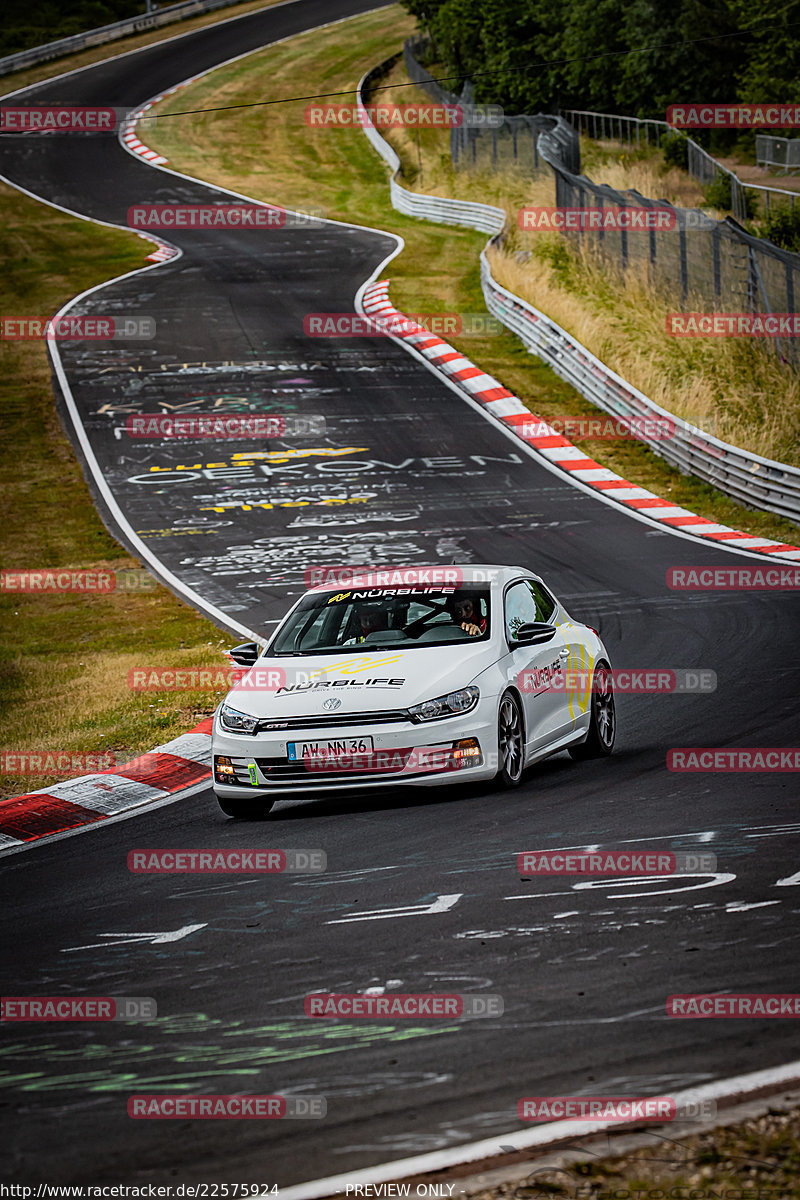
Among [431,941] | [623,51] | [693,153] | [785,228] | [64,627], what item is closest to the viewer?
[431,941]

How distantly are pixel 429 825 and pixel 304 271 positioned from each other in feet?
116

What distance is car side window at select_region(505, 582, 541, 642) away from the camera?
10648mm

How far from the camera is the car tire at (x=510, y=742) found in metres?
9.76

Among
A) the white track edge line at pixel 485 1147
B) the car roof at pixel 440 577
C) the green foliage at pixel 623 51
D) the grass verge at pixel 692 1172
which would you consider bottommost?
the car roof at pixel 440 577

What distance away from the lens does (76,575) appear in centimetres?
2147

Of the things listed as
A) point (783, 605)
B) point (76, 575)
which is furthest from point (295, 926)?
point (76, 575)

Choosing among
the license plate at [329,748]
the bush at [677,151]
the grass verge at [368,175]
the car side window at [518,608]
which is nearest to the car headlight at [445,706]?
the license plate at [329,748]

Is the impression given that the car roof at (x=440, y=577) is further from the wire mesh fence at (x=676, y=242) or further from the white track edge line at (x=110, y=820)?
the wire mesh fence at (x=676, y=242)

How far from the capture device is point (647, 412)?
86.4 ft

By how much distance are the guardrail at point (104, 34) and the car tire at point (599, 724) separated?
2811 inches

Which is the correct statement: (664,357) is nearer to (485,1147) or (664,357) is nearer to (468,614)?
(468,614)

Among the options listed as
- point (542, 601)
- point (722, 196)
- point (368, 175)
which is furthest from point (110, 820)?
point (368, 175)

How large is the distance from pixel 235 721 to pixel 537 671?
6.97 ft

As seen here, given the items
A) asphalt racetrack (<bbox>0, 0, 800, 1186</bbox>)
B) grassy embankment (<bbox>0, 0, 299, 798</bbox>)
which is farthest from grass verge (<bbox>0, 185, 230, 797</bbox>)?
asphalt racetrack (<bbox>0, 0, 800, 1186</bbox>)
